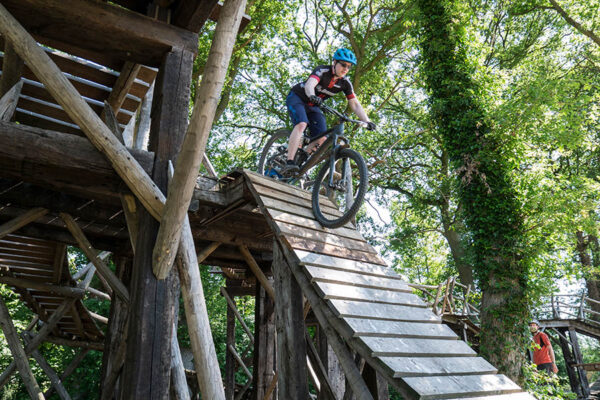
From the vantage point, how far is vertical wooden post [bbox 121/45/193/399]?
2.97 meters

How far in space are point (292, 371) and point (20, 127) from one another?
2.88 m

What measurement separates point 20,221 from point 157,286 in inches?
105

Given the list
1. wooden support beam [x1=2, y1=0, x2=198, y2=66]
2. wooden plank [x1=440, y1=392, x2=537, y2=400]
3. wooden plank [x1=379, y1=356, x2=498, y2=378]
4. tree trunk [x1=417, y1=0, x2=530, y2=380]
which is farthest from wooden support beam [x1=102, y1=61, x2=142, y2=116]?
tree trunk [x1=417, y1=0, x2=530, y2=380]

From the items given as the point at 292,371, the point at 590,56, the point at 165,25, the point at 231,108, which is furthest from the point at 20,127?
the point at 590,56

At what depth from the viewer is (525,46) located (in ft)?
56.2

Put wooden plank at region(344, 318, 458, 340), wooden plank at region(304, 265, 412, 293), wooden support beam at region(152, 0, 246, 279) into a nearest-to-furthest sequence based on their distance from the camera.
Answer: wooden support beam at region(152, 0, 246, 279) < wooden plank at region(344, 318, 458, 340) < wooden plank at region(304, 265, 412, 293)

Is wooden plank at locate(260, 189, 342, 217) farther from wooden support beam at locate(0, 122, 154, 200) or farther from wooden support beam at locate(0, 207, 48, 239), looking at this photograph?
wooden support beam at locate(0, 207, 48, 239)

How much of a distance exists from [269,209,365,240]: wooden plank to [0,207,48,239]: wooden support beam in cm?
274

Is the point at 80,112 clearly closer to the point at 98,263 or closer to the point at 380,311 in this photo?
the point at 98,263

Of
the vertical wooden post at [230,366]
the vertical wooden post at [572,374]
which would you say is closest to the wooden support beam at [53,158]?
the vertical wooden post at [230,366]

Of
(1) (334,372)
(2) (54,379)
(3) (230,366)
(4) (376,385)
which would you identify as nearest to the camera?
Result: (4) (376,385)

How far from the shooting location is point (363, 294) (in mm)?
3857

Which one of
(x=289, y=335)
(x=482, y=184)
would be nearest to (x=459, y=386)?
(x=289, y=335)

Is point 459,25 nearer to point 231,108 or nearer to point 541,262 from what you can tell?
point 541,262
